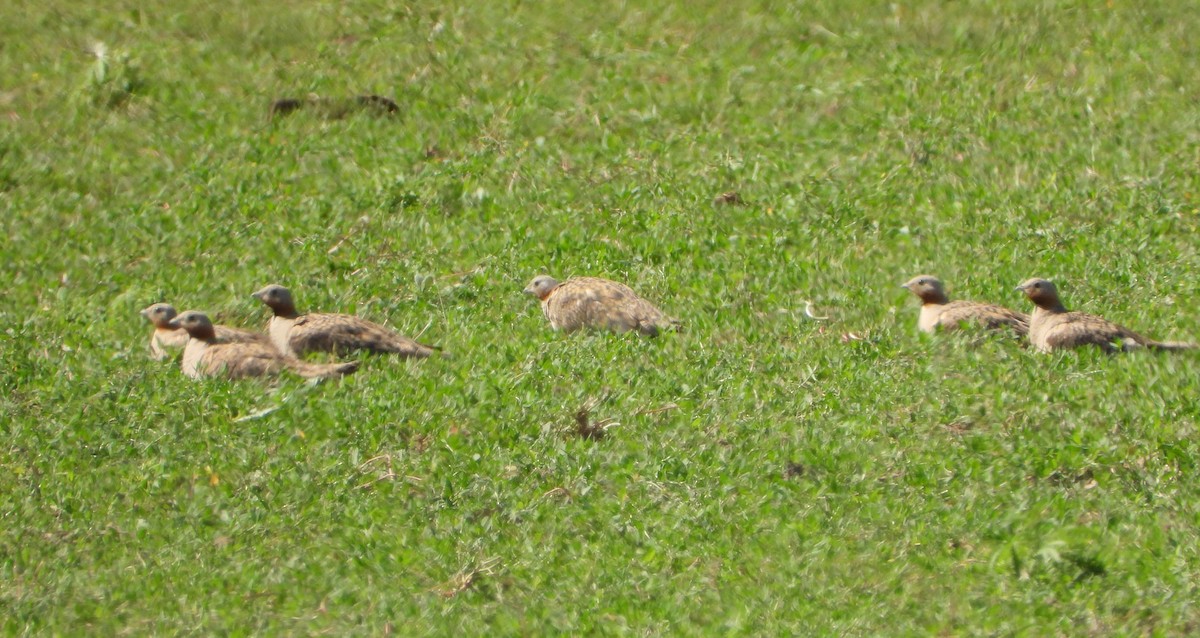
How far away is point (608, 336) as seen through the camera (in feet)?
34.0

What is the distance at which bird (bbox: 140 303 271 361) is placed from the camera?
10.6 m

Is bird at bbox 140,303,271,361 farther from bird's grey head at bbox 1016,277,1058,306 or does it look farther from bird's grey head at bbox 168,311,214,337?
bird's grey head at bbox 1016,277,1058,306

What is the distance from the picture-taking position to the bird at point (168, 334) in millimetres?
10607

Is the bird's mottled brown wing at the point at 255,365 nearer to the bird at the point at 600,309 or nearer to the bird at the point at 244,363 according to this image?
the bird at the point at 244,363

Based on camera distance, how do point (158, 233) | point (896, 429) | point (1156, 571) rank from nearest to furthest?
point (1156, 571) → point (896, 429) → point (158, 233)

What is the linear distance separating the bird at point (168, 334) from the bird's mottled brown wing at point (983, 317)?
442 centimetres

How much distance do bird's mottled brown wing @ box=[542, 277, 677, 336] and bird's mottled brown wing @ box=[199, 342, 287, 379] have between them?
1.84m

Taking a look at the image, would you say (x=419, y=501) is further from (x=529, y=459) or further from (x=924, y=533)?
→ (x=924, y=533)

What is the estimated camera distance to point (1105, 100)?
46.0 feet

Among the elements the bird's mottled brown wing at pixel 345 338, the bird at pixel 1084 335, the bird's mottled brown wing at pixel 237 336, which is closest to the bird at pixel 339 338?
the bird's mottled brown wing at pixel 345 338

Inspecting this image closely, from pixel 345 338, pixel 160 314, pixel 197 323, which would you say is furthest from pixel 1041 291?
pixel 160 314

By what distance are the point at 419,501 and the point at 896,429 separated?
259 cm

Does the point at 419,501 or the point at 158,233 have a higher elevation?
the point at 419,501

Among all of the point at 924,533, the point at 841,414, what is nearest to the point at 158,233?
the point at 841,414
